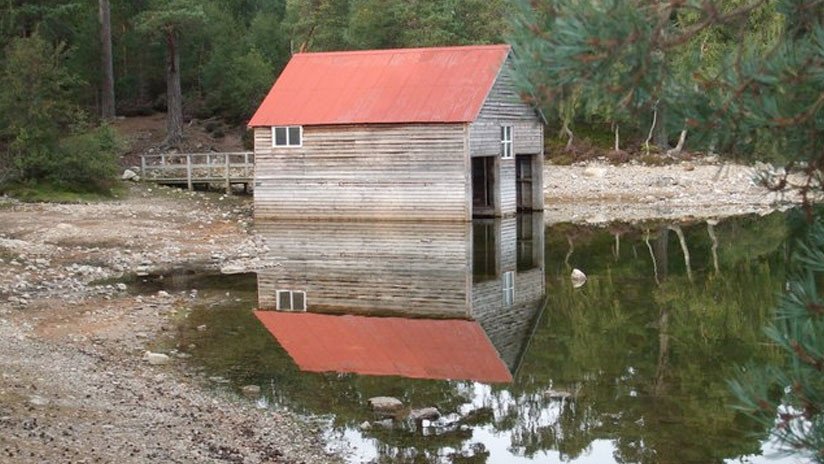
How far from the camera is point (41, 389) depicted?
1094 cm

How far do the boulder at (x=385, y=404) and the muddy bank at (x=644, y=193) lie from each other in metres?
20.3

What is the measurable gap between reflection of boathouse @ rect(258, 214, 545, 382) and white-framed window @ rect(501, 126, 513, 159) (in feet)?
8.93

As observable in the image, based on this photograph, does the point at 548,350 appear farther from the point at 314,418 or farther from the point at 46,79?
the point at 46,79

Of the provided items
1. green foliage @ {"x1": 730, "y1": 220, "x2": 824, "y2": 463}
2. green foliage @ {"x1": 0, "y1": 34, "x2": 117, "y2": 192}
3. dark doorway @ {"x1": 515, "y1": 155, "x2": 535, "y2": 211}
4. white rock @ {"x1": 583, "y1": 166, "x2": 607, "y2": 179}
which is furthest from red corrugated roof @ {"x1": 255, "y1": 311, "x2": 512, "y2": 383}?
white rock @ {"x1": 583, "y1": 166, "x2": 607, "y2": 179}

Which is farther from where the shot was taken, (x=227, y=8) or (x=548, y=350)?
(x=227, y=8)

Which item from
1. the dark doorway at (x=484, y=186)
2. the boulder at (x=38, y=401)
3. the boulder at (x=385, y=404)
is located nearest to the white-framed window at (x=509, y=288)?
the boulder at (x=385, y=404)

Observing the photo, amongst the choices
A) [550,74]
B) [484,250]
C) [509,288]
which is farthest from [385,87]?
[550,74]

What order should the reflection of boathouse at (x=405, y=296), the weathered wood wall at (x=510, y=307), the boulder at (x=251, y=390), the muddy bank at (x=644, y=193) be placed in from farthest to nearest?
the muddy bank at (x=644, y=193), the weathered wood wall at (x=510, y=307), the reflection of boathouse at (x=405, y=296), the boulder at (x=251, y=390)

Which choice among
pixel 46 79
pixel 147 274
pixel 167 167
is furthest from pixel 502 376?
pixel 167 167

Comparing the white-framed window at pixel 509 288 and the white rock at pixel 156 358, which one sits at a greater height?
the white rock at pixel 156 358

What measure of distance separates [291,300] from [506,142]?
14.2 metres

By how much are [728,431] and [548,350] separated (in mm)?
4147

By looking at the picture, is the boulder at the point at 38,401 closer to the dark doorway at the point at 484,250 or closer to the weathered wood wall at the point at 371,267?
A: the weathered wood wall at the point at 371,267

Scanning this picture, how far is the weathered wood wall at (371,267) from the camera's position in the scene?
1784cm
